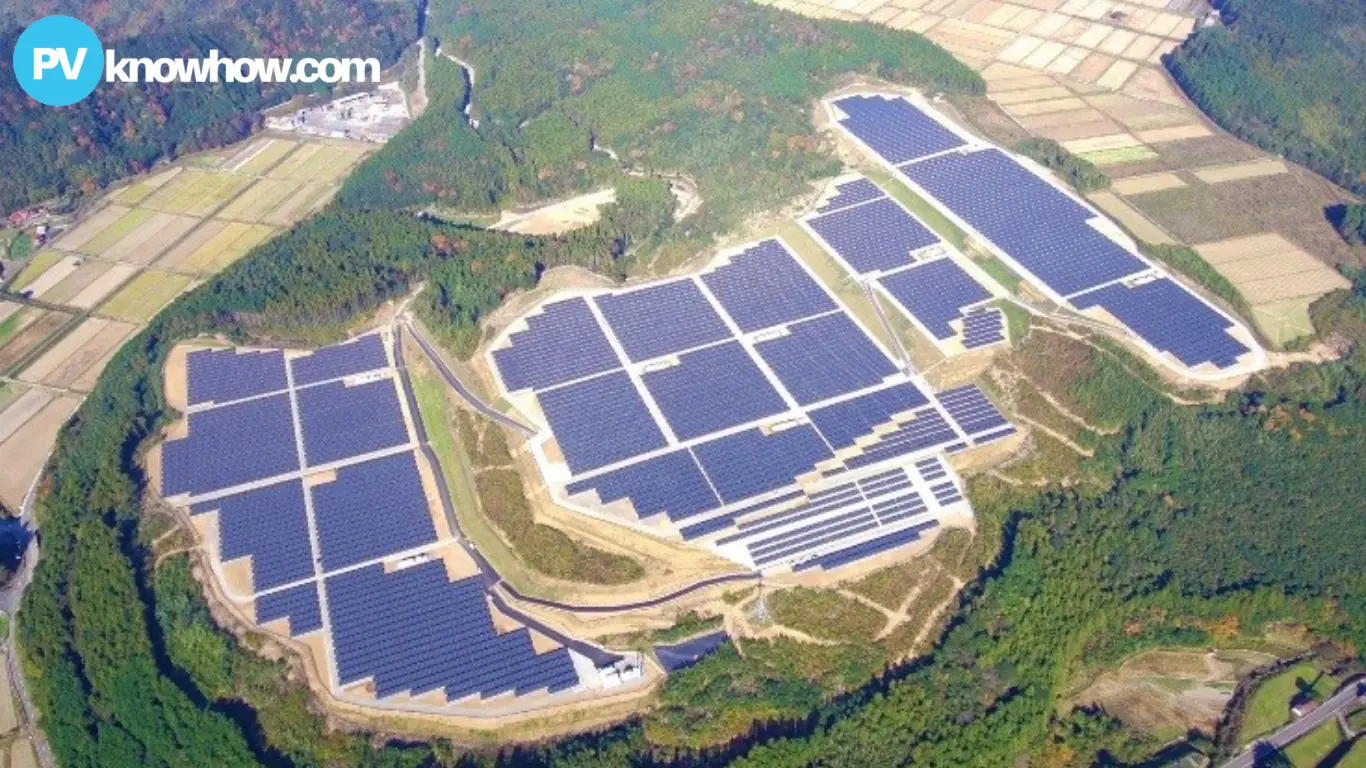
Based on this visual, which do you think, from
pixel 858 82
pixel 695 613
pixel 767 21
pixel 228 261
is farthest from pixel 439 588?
pixel 767 21

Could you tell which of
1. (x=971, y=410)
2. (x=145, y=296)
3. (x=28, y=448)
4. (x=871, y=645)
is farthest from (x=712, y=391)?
(x=145, y=296)

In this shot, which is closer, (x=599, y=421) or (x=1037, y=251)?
(x=599, y=421)

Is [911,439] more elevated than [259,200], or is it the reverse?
[259,200]

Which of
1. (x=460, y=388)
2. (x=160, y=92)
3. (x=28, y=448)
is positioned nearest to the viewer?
(x=460, y=388)

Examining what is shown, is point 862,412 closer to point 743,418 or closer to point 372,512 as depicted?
point 743,418

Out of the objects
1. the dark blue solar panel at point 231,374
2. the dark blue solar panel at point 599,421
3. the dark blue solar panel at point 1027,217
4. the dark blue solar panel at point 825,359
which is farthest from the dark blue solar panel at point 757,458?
the dark blue solar panel at point 231,374
